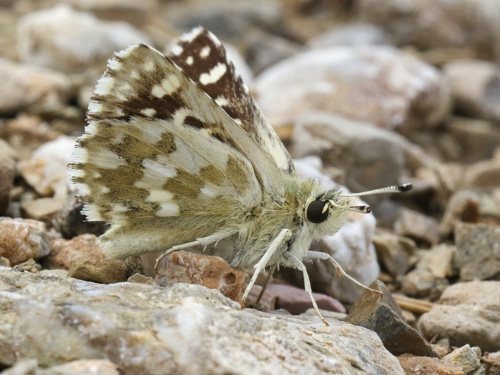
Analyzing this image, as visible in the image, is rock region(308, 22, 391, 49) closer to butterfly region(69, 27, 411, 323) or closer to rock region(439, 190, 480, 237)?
rock region(439, 190, 480, 237)

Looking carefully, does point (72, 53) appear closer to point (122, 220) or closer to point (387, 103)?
point (387, 103)

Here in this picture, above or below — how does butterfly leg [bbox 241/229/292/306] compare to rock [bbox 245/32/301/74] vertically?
below

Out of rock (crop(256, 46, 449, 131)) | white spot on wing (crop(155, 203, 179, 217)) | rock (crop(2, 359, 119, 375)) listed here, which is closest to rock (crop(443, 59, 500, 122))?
rock (crop(256, 46, 449, 131))

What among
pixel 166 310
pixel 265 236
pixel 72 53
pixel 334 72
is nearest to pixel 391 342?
pixel 265 236

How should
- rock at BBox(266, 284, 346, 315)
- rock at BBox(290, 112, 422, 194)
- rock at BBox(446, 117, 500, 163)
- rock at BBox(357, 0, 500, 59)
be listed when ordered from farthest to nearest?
1. rock at BBox(357, 0, 500, 59)
2. rock at BBox(446, 117, 500, 163)
3. rock at BBox(290, 112, 422, 194)
4. rock at BBox(266, 284, 346, 315)

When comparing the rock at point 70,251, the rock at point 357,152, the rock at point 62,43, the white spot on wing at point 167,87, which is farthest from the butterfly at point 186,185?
the rock at point 62,43

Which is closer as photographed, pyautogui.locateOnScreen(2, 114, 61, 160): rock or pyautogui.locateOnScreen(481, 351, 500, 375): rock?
pyautogui.locateOnScreen(481, 351, 500, 375): rock
